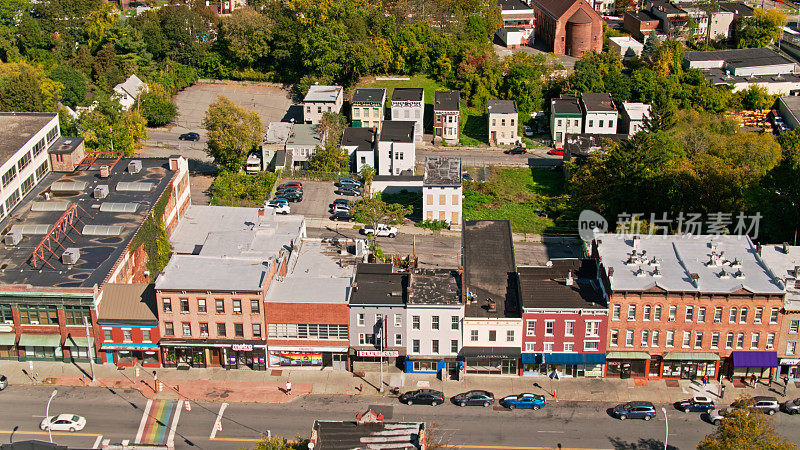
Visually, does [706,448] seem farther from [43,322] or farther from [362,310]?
[43,322]

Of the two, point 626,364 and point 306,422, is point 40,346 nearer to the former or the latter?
point 306,422

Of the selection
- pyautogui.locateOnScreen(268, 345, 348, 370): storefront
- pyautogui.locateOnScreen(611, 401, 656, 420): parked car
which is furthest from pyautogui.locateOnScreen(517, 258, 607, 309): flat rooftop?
pyautogui.locateOnScreen(268, 345, 348, 370): storefront

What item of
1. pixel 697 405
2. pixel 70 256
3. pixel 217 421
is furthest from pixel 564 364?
pixel 70 256

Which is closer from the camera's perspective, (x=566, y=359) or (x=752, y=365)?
(x=752, y=365)

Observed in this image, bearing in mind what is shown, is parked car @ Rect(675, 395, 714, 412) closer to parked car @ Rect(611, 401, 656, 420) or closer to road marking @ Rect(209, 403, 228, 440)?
parked car @ Rect(611, 401, 656, 420)

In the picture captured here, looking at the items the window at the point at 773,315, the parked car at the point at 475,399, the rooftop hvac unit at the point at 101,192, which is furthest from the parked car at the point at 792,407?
the rooftop hvac unit at the point at 101,192
